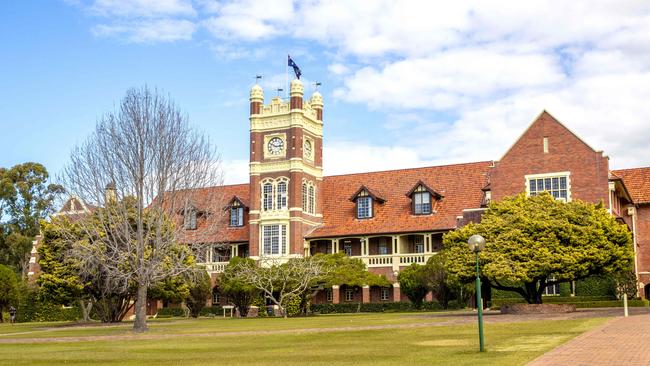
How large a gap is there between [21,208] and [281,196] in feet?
108

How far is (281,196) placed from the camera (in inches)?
2552

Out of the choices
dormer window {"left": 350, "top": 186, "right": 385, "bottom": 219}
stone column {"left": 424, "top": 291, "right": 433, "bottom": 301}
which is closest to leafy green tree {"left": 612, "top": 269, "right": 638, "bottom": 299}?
stone column {"left": 424, "top": 291, "right": 433, "bottom": 301}

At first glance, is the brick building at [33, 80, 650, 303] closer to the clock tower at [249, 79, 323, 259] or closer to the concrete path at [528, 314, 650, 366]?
the clock tower at [249, 79, 323, 259]

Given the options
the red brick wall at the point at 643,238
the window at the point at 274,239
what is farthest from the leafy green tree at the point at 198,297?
the red brick wall at the point at 643,238

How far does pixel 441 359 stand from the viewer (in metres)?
18.8

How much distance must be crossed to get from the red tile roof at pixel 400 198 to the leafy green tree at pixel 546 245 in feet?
60.4

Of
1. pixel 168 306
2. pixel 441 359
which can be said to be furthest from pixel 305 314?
pixel 441 359

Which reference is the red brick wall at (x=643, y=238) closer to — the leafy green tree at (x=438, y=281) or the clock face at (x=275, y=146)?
the leafy green tree at (x=438, y=281)

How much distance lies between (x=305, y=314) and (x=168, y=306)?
53.9ft

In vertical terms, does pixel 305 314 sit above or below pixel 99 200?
below

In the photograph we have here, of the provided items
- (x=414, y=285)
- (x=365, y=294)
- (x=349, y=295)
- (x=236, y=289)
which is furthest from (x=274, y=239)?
(x=414, y=285)

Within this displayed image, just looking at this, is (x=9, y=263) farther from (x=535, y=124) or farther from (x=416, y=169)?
(x=535, y=124)

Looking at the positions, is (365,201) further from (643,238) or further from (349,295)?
(643,238)

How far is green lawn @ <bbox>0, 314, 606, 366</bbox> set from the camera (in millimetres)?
19500
